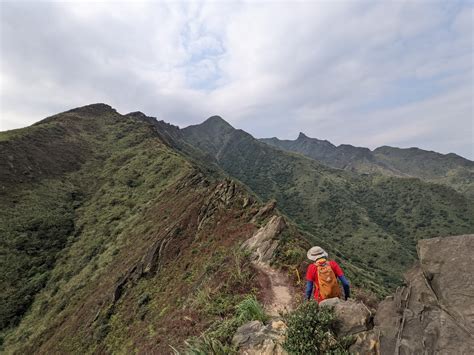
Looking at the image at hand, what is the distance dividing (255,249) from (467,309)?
10.7 meters

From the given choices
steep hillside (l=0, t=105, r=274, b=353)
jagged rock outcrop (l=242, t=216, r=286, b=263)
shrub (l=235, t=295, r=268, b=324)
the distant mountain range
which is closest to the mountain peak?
the distant mountain range

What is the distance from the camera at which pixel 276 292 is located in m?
11.7

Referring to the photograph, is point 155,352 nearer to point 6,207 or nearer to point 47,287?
point 47,287

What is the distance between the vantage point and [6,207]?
43.5 m

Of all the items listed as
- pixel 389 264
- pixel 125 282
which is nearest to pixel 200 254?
pixel 125 282

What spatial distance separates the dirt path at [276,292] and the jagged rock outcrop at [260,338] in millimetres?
1785

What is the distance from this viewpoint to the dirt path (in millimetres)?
10452

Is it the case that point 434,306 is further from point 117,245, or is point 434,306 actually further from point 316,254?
point 117,245

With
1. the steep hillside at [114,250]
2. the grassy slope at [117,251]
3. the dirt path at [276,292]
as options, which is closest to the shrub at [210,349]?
the steep hillside at [114,250]

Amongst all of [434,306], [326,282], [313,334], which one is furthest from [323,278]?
[434,306]

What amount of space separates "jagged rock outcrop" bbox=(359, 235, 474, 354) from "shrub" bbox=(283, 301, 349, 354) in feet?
3.01

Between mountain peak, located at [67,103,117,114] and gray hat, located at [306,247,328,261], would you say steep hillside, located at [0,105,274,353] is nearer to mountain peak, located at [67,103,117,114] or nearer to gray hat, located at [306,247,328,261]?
gray hat, located at [306,247,328,261]

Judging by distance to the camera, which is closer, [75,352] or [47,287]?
[75,352]

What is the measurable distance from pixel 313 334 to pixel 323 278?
1679 mm
